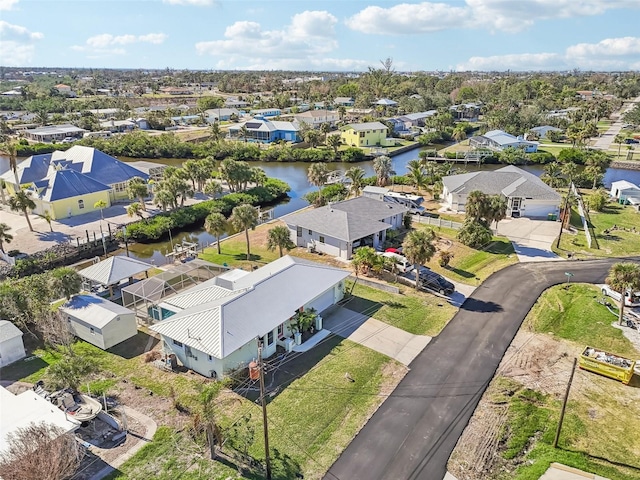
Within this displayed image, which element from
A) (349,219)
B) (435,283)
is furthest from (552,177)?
(435,283)

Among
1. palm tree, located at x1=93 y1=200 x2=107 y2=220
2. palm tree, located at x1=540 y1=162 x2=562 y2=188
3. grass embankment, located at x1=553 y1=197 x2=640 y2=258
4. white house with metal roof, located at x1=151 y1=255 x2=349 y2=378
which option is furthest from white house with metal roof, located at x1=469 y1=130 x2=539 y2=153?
palm tree, located at x1=93 y1=200 x2=107 y2=220

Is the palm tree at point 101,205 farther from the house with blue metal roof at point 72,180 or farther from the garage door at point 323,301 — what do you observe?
the garage door at point 323,301

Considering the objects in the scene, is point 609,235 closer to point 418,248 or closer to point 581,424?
point 418,248

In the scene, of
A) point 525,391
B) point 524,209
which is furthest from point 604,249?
point 525,391

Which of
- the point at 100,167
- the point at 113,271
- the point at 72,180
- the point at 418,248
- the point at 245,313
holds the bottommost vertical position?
the point at 113,271

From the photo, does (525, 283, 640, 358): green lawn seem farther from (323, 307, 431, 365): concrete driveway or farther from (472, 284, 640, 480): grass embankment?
(323, 307, 431, 365): concrete driveway

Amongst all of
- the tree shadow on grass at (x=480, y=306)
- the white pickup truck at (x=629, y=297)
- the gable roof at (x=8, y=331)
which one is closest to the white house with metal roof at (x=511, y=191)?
the white pickup truck at (x=629, y=297)
